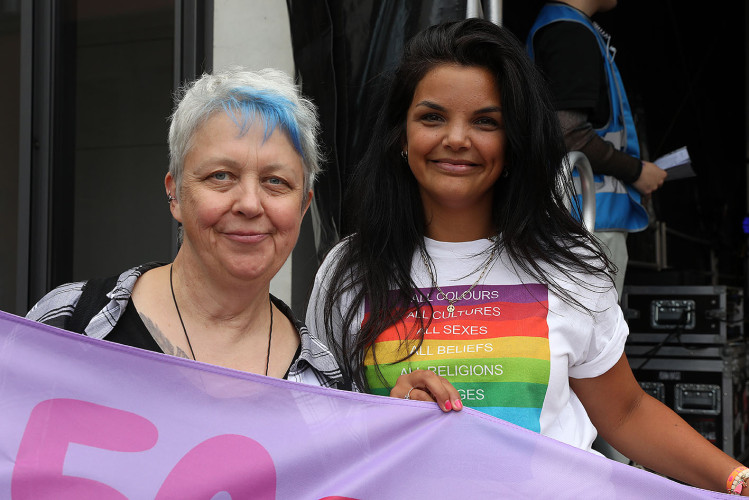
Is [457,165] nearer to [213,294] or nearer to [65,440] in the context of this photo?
[213,294]

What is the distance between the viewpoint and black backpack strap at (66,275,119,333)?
5.26 feet

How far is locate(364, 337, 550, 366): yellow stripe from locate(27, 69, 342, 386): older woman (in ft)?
0.74

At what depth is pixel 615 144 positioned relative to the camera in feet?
10.6

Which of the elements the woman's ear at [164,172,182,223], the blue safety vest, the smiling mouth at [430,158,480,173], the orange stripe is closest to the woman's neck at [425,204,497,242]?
the smiling mouth at [430,158,480,173]

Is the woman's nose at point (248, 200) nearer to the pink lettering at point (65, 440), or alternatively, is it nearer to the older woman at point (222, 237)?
the older woman at point (222, 237)

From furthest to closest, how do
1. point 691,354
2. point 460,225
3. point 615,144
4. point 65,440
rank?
1. point 691,354
2. point 615,144
3. point 460,225
4. point 65,440

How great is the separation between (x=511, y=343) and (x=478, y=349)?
73mm

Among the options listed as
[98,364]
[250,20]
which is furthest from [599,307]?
[250,20]

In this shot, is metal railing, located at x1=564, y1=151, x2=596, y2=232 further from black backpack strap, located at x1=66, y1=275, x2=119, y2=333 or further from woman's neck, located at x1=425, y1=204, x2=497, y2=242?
black backpack strap, located at x1=66, y1=275, x2=119, y2=333

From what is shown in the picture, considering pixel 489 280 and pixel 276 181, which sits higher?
pixel 276 181

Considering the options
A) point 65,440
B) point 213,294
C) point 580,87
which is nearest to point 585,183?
point 580,87

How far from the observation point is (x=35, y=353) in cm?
150

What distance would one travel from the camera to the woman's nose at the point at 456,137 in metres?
1.81

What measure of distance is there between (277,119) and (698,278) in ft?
14.4
